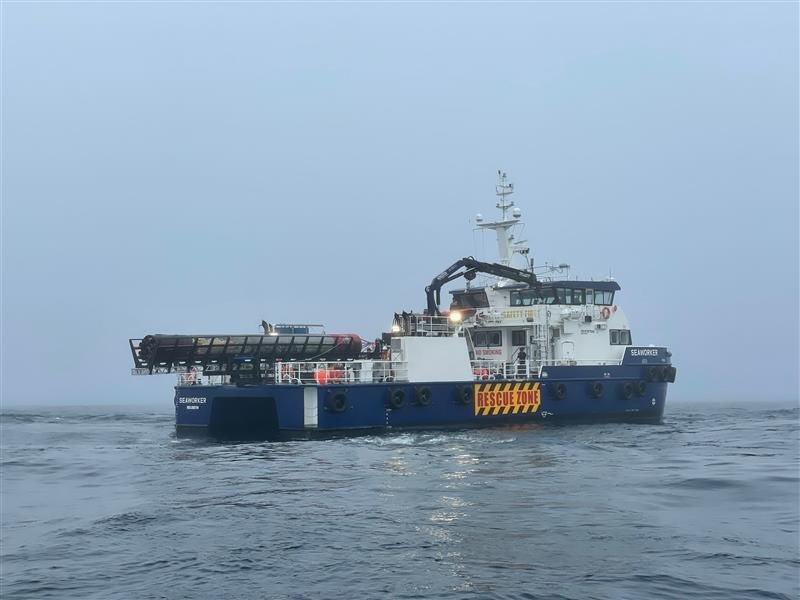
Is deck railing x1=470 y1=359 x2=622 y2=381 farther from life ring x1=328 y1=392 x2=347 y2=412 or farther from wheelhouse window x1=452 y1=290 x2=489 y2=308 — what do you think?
life ring x1=328 y1=392 x2=347 y2=412

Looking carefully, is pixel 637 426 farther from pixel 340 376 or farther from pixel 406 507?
pixel 406 507

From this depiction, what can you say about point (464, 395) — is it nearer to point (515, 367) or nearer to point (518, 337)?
point (515, 367)

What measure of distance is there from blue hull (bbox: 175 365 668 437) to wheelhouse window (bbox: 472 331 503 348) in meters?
3.55

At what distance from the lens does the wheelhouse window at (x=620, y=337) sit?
38312 mm

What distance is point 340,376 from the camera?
1204 inches

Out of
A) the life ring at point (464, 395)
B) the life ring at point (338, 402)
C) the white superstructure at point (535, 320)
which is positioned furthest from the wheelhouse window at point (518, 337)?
the life ring at point (338, 402)

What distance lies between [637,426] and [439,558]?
83.2 feet

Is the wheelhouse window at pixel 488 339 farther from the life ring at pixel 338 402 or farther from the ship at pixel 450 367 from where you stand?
the life ring at pixel 338 402

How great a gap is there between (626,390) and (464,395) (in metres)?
9.23

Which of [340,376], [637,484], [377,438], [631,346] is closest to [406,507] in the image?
[637,484]

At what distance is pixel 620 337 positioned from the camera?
38719 millimetres

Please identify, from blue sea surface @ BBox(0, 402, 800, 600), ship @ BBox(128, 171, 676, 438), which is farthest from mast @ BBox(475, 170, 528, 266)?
blue sea surface @ BBox(0, 402, 800, 600)

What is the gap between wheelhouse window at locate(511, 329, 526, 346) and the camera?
37.2m

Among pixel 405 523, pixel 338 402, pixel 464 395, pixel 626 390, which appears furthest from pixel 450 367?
pixel 405 523
